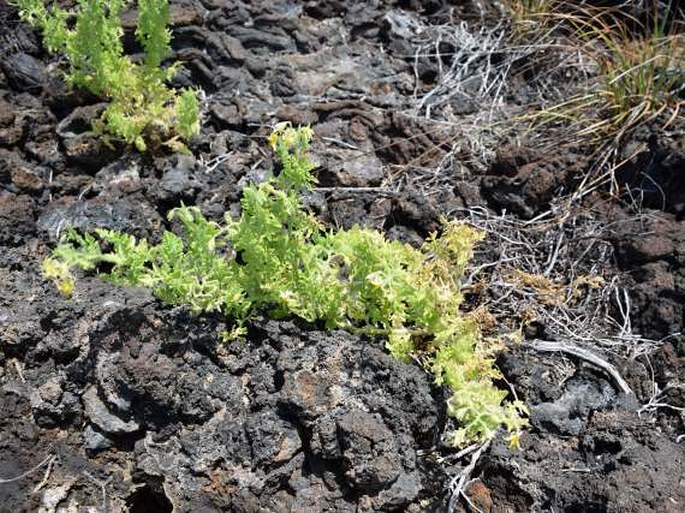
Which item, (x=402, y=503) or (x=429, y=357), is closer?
(x=402, y=503)

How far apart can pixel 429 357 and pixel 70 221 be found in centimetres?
148

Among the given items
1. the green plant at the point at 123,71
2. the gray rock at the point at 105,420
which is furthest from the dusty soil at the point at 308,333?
the green plant at the point at 123,71

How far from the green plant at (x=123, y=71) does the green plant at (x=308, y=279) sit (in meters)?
0.92

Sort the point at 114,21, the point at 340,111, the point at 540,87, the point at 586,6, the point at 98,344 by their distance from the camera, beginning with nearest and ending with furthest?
the point at 98,344 → the point at 114,21 → the point at 340,111 → the point at 540,87 → the point at 586,6

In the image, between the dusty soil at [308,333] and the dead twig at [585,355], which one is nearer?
the dusty soil at [308,333]

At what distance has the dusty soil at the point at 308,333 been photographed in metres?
2.32

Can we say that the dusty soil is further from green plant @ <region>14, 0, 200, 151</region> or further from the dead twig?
green plant @ <region>14, 0, 200, 151</region>

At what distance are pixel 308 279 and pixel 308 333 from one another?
0.20 meters

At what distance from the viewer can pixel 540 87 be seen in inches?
160

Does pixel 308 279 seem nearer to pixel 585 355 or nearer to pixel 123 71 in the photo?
pixel 585 355

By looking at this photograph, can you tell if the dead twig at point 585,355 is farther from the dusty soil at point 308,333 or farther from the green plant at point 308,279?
the green plant at point 308,279

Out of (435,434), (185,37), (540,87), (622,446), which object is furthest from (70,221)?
(540,87)

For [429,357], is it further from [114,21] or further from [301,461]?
[114,21]

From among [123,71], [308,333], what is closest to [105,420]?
[308,333]
